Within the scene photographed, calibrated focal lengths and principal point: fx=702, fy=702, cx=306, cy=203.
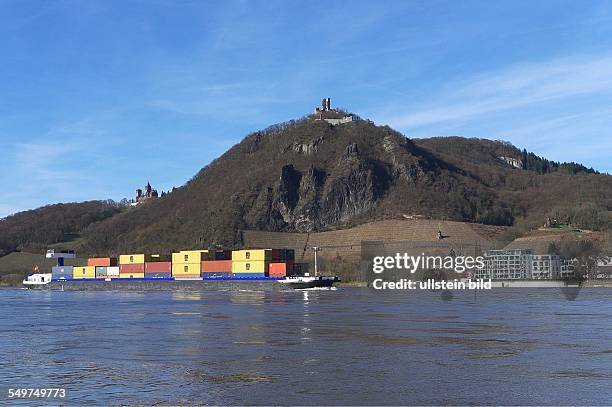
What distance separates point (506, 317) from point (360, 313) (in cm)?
1299

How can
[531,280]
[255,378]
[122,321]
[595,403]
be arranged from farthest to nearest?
[531,280]
[122,321]
[255,378]
[595,403]

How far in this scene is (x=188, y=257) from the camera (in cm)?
15862

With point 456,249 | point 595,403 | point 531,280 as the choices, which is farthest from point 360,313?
point 456,249

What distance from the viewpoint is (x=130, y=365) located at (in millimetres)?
29125

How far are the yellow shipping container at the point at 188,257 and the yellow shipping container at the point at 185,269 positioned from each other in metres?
0.71

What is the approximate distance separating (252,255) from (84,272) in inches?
2031

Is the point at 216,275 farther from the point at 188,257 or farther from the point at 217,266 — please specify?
the point at 188,257

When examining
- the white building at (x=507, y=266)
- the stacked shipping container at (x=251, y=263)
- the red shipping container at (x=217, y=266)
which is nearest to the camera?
the stacked shipping container at (x=251, y=263)

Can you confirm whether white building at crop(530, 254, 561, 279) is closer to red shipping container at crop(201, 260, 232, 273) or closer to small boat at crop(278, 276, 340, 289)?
small boat at crop(278, 276, 340, 289)

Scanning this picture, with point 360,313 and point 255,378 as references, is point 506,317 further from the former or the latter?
point 255,378

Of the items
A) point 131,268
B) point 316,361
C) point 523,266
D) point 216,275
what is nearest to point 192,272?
point 216,275

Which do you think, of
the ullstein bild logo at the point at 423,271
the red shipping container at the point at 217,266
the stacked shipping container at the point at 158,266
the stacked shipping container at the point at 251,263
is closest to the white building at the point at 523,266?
the ullstein bild logo at the point at 423,271

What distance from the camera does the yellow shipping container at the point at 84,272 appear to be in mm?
172625

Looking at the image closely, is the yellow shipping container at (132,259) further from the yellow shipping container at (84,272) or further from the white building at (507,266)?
the white building at (507,266)
